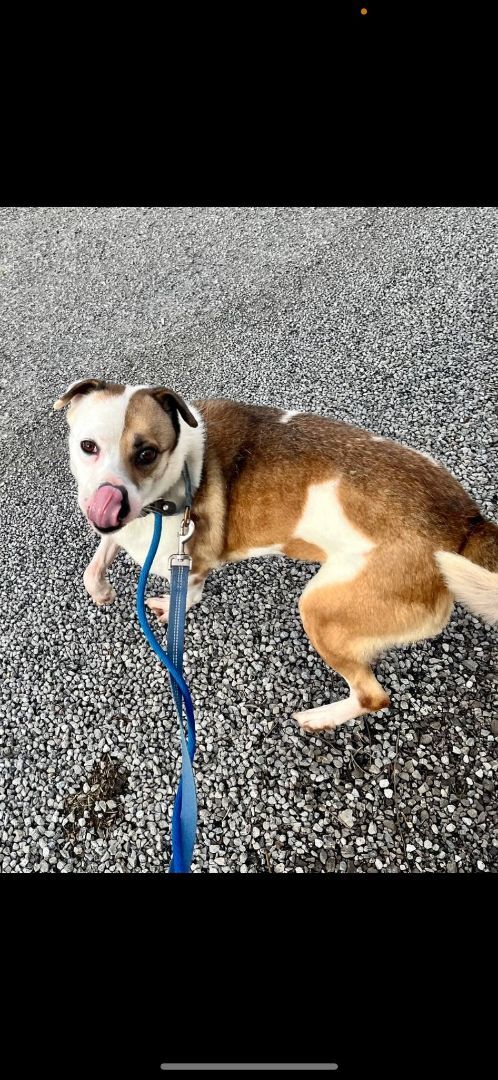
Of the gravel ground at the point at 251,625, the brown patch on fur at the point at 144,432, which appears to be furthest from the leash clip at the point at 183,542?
the gravel ground at the point at 251,625

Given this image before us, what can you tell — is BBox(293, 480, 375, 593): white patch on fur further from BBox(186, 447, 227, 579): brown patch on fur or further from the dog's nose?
the dog's nose

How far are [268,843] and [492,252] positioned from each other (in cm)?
517

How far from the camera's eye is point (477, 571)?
181cm

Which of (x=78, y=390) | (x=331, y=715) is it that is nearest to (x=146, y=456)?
(x=78, y=390)

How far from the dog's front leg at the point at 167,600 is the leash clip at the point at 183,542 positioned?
379 mm

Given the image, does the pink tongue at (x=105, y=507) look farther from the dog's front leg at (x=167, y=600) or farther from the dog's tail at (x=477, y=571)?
the dog's tail at (x=477, y=571)

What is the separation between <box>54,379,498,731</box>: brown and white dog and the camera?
6.39 feet

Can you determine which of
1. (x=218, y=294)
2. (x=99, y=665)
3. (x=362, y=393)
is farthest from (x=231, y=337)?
(x=99, y=665)

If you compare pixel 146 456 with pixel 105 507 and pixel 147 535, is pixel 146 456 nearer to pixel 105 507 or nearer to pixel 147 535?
pixel 105 507

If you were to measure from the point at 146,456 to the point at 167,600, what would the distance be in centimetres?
105

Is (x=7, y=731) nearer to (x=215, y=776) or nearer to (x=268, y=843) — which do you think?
(x=215, y=776)

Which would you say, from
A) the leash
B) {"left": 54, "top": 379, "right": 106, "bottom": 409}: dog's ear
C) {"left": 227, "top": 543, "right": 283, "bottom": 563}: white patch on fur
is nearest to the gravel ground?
{"left": 227, "top": 543, "right": 283, "bottom": 563}: white patch on fur

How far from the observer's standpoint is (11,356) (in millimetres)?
4660

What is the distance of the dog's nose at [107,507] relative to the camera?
1794mm
